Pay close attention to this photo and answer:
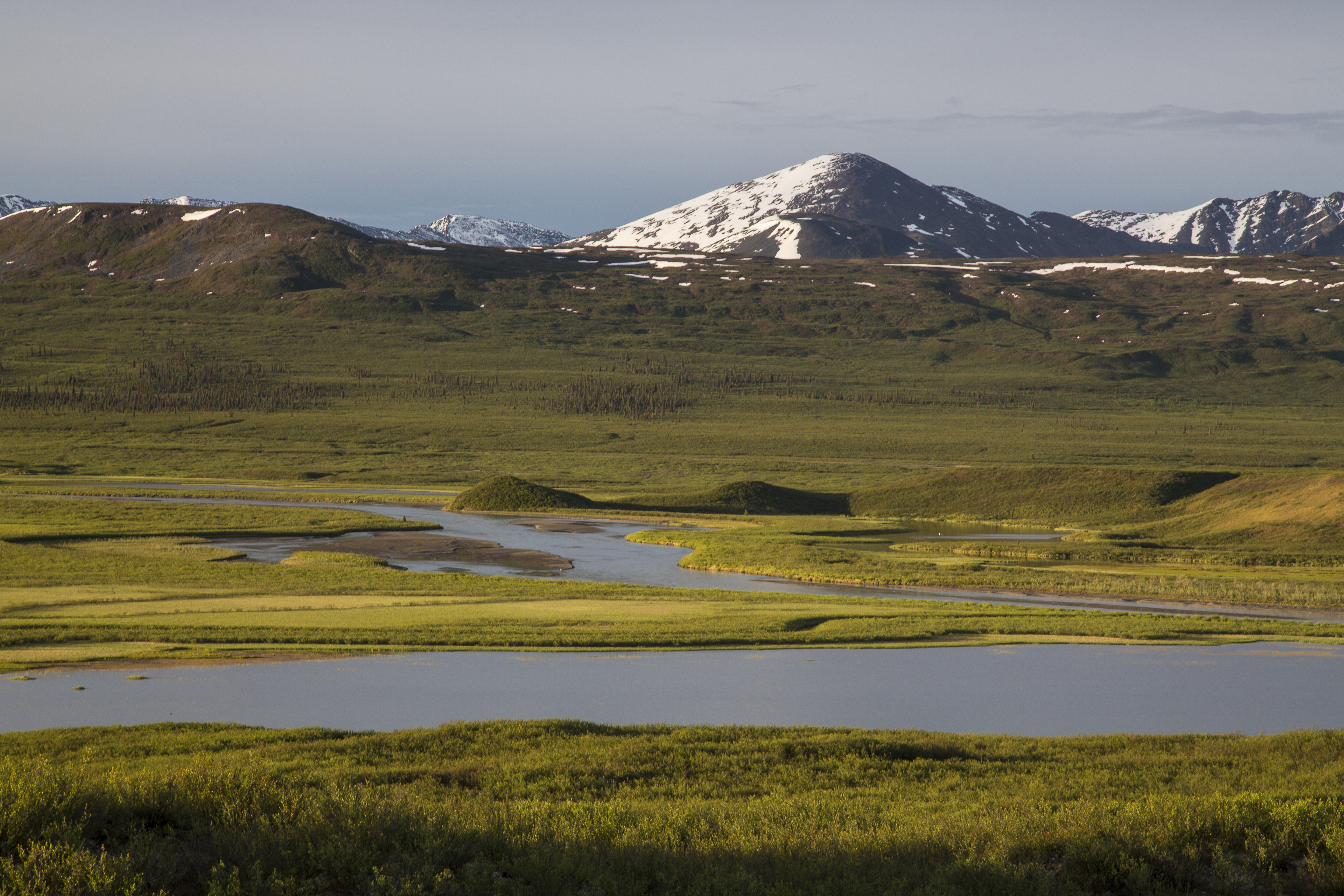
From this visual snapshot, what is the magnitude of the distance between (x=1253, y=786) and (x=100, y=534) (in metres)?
65.3

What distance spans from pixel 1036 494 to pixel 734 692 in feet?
228

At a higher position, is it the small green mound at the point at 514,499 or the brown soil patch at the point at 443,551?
the brown soil patch at the point at 443,551

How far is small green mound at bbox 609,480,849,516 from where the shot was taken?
88500mm

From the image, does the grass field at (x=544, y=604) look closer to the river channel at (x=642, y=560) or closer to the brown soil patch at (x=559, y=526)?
the river channel at (x=642, y=560)

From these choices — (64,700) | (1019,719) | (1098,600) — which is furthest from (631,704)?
(1098,600)

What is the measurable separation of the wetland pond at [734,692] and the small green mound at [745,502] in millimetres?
58084

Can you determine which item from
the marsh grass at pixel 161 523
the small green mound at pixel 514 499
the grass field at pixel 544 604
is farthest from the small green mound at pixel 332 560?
the small green mound at pixel 514 499

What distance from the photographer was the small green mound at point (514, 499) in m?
86.2

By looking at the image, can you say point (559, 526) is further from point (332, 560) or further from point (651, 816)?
point (651, 816)

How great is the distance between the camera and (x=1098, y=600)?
46031 mm

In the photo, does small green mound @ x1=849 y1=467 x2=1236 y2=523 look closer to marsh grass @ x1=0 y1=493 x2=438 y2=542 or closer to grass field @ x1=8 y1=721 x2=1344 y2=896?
marsh grass @ x1=0 y1=493 x2=438 y2=542

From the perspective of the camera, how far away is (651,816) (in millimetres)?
13016

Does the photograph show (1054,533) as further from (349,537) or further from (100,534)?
(100,534)

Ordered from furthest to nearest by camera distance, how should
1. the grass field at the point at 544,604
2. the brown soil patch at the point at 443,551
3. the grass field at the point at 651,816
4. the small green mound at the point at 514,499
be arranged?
the small green mound at the point at 514,499, the brown soil patch at the point at 443,551, the grass field at the point at 544,604, the grass field at the point at 651,816
